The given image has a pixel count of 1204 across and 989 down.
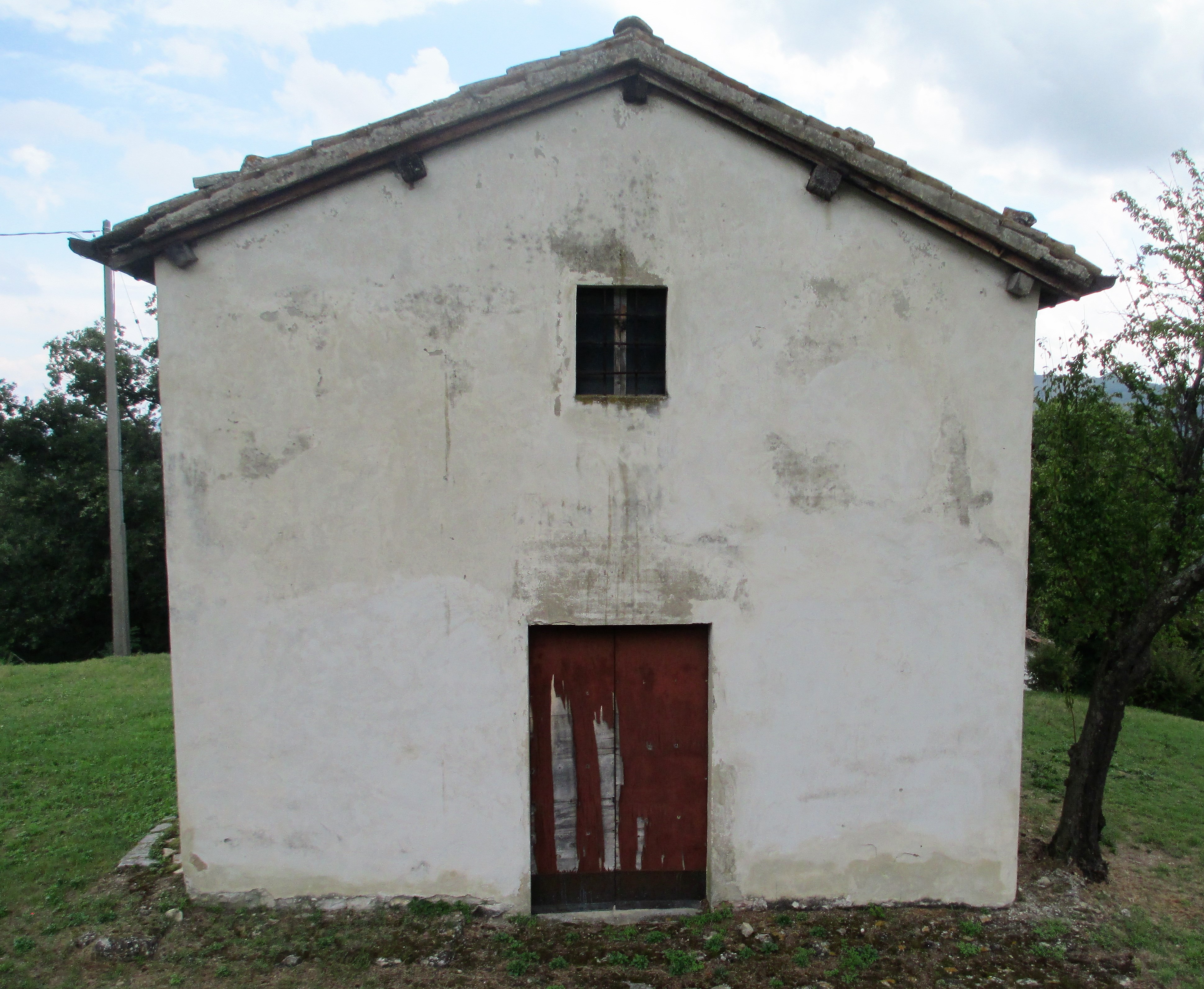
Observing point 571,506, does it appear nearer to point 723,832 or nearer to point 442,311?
point 442,311

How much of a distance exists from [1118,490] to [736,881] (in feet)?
15.1

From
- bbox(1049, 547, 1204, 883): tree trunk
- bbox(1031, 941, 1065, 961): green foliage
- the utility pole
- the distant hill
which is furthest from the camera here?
the utility pole

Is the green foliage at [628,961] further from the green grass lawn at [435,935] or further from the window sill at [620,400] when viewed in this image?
the window sill at [620,400]

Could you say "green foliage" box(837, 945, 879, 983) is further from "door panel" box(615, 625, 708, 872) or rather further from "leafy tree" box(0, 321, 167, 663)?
"leafy tree" box(0, 321, 167, 663)

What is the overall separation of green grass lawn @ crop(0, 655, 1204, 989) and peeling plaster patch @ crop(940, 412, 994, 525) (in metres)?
3.14

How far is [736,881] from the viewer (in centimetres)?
595

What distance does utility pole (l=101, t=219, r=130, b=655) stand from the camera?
51.8 feet

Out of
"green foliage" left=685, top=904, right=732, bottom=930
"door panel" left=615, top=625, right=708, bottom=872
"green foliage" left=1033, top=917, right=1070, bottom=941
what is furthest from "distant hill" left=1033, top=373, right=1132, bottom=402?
"green foliage" left=685, top=904, right=732, bottom=930

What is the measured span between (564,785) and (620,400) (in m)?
3.02

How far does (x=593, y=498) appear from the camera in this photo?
5.83 meters

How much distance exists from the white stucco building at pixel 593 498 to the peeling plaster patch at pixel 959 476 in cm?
2

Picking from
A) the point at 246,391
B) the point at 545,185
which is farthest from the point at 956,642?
the point at 246,391

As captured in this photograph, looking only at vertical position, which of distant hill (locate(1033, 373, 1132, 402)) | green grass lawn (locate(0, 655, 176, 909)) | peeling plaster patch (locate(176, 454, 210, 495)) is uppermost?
distant hill (locate(1033, 373, 1132, 402))

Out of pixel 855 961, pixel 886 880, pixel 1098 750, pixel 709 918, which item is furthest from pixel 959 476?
pixel 709 918
